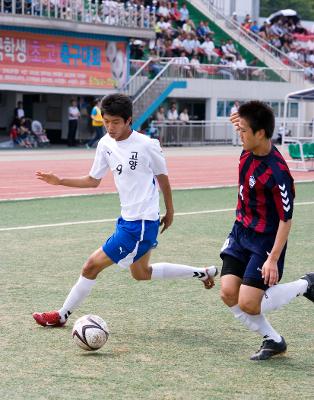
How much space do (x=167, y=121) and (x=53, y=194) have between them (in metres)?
18.3

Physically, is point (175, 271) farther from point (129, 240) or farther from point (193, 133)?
point (193, 133)

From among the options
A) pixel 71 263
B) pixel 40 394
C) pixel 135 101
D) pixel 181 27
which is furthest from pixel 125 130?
pixel 181 27

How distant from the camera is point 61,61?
33.7 m

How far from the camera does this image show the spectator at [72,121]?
33781 millimetres

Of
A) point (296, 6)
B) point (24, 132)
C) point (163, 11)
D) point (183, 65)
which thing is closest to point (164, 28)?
point (163, 11)

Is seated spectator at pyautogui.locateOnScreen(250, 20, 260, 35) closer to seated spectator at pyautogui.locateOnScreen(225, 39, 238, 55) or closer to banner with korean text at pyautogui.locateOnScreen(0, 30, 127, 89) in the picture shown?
seated spectator at pyautogui.locateOnScreen(225, 39, 238, 55)

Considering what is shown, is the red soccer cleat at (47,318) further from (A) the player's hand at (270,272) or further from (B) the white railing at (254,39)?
(B) the white railing at (254,39)

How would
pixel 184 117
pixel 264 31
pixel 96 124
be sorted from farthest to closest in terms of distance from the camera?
pixel 264 31 → pixel 184 117 → pixel 96 124

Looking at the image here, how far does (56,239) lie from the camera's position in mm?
11266

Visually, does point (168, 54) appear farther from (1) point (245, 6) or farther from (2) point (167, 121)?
(1) point (245, 6)

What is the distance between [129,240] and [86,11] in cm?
2800

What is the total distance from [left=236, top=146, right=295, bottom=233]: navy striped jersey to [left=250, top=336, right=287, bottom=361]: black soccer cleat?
0.74 m

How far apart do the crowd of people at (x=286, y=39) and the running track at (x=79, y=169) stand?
506 inches

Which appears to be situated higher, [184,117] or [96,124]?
[184,117]
